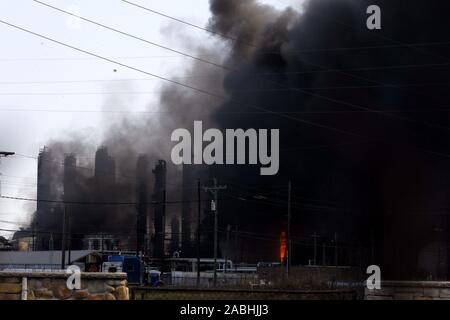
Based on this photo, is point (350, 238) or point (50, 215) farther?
point (50, 215)

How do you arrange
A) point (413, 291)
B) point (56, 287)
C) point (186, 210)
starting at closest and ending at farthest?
point (56, 287) → point (413, 291) → point (186, 210)

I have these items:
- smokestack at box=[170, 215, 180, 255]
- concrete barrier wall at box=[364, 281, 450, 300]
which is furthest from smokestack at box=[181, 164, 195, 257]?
concrete barrier wall at box=[364, 281, 450, 300]

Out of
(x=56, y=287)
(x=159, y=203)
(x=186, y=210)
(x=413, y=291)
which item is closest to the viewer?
(x=56, y=287)

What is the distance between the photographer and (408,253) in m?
70.0

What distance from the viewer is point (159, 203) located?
7950 cm

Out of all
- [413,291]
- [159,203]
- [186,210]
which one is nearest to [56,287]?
[413,291]

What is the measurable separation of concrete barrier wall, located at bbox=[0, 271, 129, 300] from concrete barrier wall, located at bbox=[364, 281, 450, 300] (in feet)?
14.0

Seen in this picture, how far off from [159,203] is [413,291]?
6914 cm

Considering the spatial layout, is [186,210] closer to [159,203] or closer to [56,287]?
[159,203]

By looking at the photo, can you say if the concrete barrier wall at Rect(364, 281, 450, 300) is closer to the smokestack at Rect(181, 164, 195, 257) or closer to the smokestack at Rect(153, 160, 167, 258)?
the smokestack at Rect(153, 160, 167, 258)

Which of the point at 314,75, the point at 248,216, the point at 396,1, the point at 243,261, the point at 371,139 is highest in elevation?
the point at 396,1

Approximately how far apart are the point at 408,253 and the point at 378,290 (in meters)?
61.0
